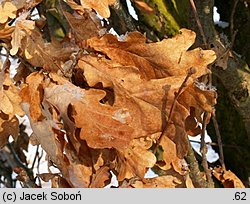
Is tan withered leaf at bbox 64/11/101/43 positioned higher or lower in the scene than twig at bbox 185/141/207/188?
higher

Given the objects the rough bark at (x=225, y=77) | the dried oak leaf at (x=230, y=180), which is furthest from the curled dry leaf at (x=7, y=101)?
the dried oak leaf at (x=230, y=180)

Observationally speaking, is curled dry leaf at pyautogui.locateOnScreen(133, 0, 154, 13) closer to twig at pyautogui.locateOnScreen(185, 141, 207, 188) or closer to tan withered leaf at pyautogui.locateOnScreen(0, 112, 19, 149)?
twig at pyautogui.locateOnScreen(185, 141, 207, 188)

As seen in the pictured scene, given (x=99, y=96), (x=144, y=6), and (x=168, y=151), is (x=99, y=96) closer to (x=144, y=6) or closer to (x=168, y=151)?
(x=168, y=151)

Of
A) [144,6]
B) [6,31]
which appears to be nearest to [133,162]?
[6,31]

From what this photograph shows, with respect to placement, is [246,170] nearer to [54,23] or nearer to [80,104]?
[54,23]

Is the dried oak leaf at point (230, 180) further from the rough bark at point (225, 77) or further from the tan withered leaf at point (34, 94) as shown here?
the tan withered leaf at point (34, 94)

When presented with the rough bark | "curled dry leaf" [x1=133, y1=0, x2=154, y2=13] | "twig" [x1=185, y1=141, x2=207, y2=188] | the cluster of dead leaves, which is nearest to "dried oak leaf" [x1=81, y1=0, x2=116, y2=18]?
the cluster of dead leaves

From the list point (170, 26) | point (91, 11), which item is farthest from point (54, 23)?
point (91, 11)
